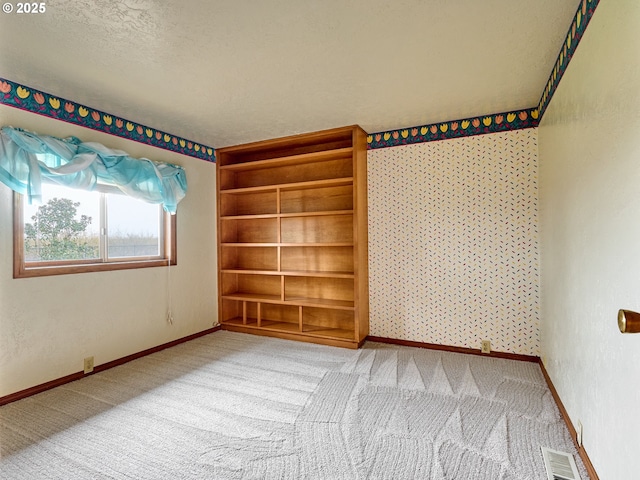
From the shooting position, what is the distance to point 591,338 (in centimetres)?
155

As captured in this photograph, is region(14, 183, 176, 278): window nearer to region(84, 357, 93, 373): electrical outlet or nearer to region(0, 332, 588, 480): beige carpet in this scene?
region(84, 357, 93, 373): electrical outlet

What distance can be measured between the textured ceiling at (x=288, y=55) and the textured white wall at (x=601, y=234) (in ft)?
1.41

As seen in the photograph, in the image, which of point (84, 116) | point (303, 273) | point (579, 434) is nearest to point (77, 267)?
point (84, 116)

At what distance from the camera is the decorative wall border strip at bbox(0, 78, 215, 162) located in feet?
7.49

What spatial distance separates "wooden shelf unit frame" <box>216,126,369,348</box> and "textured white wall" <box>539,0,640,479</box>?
1828 millimetres

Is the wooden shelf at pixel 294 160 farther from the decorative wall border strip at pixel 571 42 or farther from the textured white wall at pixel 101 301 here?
the decorative wall border strip at pixel 571 42

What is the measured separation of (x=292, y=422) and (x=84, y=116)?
9.93 ft

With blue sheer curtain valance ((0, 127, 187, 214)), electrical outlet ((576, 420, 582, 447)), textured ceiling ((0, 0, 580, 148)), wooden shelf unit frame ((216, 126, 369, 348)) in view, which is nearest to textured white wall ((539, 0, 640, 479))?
→ electrical outlet ((576, 420, 582, 447))

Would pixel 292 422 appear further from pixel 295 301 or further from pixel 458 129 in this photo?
pixel 458 129

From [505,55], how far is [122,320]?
3841 mm

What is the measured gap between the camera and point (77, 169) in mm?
2498

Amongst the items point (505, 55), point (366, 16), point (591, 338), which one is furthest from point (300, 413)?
point (505, 55)

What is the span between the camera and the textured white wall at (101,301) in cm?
226

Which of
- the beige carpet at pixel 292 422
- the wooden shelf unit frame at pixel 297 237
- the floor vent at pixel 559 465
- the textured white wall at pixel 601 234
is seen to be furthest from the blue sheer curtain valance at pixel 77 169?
the floor vent at pixel 559 465
